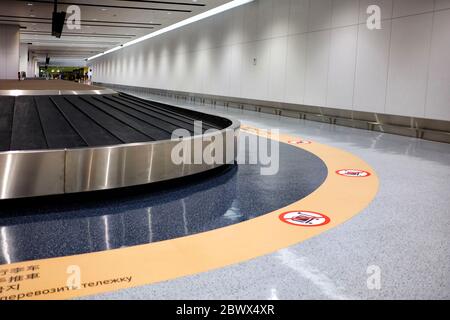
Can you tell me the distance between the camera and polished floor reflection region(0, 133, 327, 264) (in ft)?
9.37

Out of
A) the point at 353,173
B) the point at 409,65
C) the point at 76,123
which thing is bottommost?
the point at 353,173

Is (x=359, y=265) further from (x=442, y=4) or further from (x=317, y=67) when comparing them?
(x=317, y=67)

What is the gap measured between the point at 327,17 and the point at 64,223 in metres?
11.2

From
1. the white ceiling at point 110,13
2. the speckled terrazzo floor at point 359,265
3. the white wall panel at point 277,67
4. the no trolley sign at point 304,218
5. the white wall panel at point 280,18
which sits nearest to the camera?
the speckled terrazzo floor at point 359,265

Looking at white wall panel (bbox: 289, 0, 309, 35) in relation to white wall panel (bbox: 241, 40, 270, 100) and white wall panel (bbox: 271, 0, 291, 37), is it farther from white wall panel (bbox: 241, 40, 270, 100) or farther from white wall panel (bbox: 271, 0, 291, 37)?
white wall panel (bbox: 241, 40, 270, 100)

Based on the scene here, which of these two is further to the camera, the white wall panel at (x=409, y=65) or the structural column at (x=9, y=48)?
the structural column at (x=9, y=48)

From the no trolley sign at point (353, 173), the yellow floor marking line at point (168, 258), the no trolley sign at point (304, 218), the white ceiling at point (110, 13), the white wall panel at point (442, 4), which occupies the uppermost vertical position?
the white ceiling at point (110, 13)

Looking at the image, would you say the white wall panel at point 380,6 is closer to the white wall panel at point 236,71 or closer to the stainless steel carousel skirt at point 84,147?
the stainless steel carousel skirt at point 84,147

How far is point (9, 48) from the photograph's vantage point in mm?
24938

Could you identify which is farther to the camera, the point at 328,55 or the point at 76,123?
the point at 328,55

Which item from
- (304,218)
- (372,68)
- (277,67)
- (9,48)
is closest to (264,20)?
(277,67)

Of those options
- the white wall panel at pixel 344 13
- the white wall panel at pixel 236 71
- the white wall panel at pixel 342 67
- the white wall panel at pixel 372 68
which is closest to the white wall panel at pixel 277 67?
the white wall panel at pixel 236 71

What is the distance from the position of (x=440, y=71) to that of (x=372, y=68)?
210 cm

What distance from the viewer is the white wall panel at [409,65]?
9.24 m
